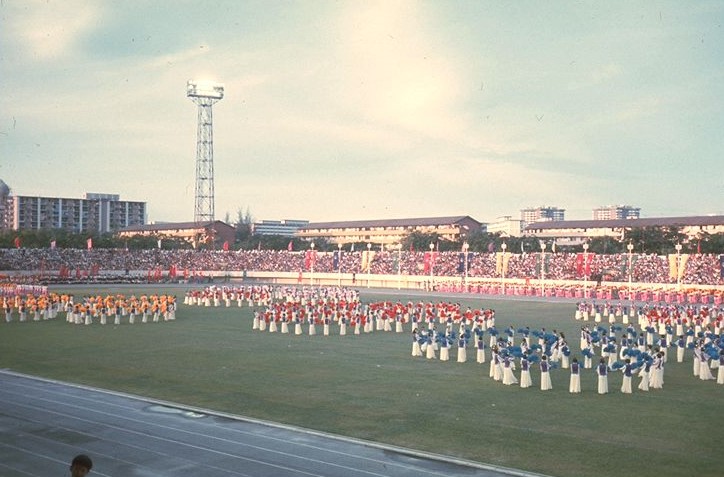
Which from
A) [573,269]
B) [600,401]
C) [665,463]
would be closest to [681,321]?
[600,401]

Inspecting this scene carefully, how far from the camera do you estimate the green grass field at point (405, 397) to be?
1252 cm

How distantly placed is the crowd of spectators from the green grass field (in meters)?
34.6

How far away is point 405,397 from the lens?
56.1ft

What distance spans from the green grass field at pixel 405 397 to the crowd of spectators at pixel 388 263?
114 ft

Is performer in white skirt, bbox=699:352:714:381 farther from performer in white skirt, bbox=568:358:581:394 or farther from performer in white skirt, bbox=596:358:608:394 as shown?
performer in white skirt, bbox=568:358:581:394

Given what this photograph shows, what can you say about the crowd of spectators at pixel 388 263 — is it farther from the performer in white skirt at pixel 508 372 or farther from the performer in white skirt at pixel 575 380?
the performer in white skirt at pixel 575 380

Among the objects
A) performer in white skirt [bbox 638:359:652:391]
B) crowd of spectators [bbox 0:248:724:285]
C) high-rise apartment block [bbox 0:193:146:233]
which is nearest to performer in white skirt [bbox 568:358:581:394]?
performer in white skirt [bbox 638:359:652:391]

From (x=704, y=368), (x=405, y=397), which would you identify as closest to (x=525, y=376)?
(x=405, y=397)

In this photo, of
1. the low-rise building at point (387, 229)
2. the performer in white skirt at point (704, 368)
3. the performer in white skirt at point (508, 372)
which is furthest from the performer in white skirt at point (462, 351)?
the low-rise building at point (387, 229)

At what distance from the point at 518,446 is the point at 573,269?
178 feet

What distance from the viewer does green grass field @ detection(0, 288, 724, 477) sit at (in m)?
12.5

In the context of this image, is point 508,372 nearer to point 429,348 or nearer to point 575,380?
point 575,380

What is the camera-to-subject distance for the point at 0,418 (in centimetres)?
1491

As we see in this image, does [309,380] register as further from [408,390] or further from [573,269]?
[573,269]
